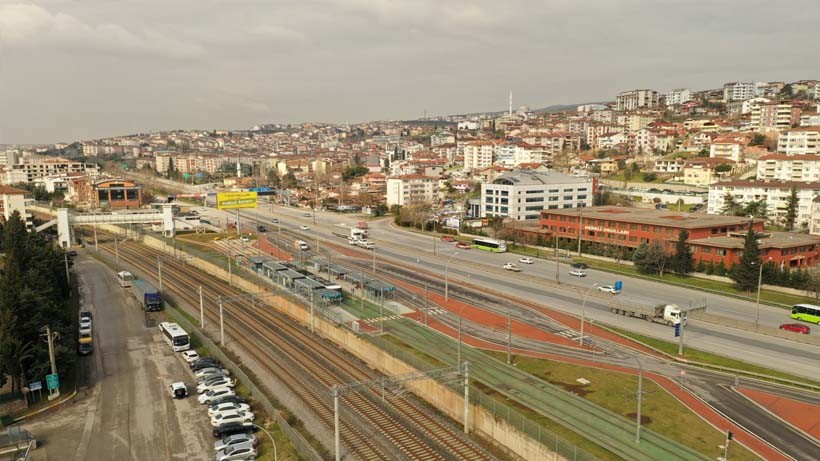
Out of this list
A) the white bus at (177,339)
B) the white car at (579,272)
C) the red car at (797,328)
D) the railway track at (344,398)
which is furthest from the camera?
the white car at (579,272)

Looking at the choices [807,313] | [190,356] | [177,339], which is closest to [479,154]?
[807,313]

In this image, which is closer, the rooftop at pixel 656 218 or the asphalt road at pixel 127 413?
the asphalt road at pixel 127 413

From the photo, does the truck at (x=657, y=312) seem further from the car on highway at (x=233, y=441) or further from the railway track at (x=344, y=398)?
the car on highway at (x=233, y=441)

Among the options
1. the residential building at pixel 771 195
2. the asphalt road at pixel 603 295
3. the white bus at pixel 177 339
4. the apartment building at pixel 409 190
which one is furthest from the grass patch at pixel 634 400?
the apartment building at pixel 409 190

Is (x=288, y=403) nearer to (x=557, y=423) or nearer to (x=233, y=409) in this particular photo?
(x=233, y=409)

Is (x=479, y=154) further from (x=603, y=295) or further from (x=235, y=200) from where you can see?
(x=603, y=295)

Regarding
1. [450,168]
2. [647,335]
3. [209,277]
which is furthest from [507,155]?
[647,335]
